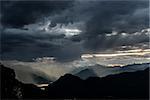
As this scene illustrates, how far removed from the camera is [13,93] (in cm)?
12638

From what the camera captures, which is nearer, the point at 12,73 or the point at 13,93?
the point at 13,93

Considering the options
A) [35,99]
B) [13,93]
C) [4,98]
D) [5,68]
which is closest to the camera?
[4,98]

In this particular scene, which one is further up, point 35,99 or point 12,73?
point 12,73

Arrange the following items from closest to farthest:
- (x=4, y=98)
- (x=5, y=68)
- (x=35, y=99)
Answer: (x=4, y=98) → (x=5, y=68) → (x=35, y=99)

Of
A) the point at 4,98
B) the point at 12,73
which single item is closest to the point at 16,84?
the point at 12,73

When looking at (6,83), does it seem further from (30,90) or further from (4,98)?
(30,90)

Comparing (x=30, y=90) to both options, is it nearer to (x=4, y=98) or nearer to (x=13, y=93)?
(x=13, y=93)

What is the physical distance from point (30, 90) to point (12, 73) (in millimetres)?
24240

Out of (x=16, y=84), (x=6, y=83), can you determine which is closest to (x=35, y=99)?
(x=16, y=84)

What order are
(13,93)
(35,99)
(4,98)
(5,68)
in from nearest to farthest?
(4,98)
(13,93)
(5,68)
(35,99)

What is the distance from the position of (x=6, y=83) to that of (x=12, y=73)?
15.5 meters

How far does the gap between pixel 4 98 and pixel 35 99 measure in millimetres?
46717

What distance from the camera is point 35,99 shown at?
528 feet

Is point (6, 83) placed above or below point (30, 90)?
above
